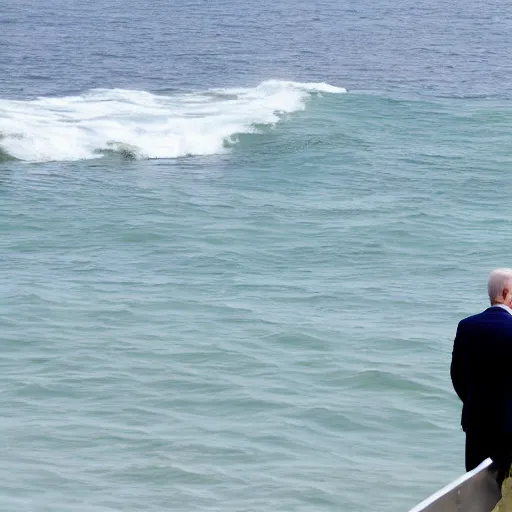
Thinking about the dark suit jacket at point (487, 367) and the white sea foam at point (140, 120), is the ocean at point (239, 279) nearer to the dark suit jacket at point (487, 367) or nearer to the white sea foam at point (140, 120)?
the white sea foam at point (140, 120)

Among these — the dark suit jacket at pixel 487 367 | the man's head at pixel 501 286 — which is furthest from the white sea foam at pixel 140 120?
the man's head at pixel 501 286

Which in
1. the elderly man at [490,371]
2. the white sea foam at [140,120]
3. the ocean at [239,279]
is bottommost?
the elderly man at [490,371]

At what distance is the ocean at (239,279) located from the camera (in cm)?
886

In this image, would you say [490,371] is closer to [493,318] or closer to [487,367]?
[487,367]

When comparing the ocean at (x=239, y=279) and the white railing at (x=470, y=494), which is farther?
the ocean at (x=239, y=279)

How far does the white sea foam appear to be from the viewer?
879 inches

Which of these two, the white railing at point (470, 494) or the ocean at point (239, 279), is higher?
the ocean at point (239, 279)

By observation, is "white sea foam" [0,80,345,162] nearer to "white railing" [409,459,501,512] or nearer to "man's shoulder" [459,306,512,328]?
"man's shoulder" [459,306,512,328]

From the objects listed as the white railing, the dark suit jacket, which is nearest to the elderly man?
the dark suit jacket

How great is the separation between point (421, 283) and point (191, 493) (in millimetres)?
6293

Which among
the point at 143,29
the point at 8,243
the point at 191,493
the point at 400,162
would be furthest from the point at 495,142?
the point at 143,29

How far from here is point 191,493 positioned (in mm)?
8383

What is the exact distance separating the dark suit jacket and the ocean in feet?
7.00

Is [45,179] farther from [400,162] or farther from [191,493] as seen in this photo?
[191,493]
